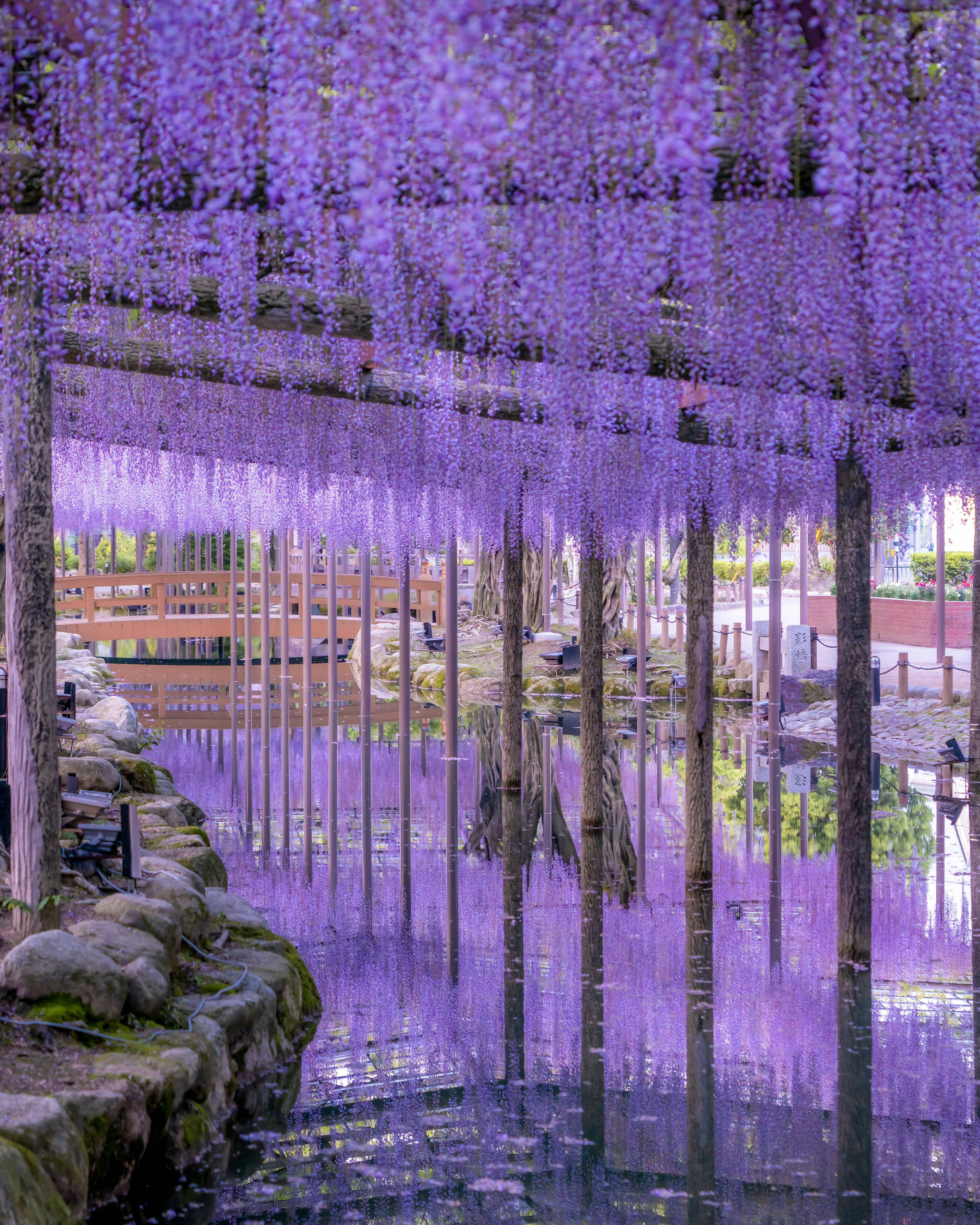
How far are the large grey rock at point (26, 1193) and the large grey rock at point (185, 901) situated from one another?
66.5 inches

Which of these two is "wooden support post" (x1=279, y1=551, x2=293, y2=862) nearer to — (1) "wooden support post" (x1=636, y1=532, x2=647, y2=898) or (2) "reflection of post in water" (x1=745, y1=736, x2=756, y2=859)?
(1) "wooden support post" (x1=636, y1=532, x2=647, y2=898)

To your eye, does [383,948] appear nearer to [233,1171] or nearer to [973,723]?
[233,1171]

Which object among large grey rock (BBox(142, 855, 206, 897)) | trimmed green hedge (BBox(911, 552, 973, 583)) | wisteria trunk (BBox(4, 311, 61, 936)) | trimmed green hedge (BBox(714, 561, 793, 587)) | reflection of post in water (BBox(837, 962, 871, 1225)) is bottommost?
reflection of post in water (BBox(837, 962, 871, 1225))

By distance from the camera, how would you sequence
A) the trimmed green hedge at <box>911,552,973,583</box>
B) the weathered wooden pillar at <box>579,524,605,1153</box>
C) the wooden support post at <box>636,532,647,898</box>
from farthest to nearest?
1. the trimmed green hedge at <box>911,552,973,583</box>
2. the wooden support post at <box>636,532,647,898</box>
3. the weathered wooden pillar at <box>579,524,605,1153</box>

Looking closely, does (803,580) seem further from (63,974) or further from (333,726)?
(63,974)

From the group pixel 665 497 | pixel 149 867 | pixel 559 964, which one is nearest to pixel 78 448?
pixel 665 497

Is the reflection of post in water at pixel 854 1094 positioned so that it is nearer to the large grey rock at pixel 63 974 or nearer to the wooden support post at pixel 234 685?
the large grey rock at pixel 63 974

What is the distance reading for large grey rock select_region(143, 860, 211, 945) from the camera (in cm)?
465

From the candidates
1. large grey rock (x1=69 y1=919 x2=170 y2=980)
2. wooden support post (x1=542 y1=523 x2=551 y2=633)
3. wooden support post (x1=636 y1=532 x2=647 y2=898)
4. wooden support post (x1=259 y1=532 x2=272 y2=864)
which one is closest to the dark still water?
wooden support post (x1=636 y1=532 x2=647 y2=898)

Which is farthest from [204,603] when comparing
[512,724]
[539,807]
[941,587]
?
[539,807]

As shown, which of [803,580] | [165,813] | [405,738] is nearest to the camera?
[165,813]

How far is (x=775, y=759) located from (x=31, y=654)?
7594 millimetres

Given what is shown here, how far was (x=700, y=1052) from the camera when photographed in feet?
14.0

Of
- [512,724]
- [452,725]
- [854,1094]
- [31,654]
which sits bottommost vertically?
[854,1094]
